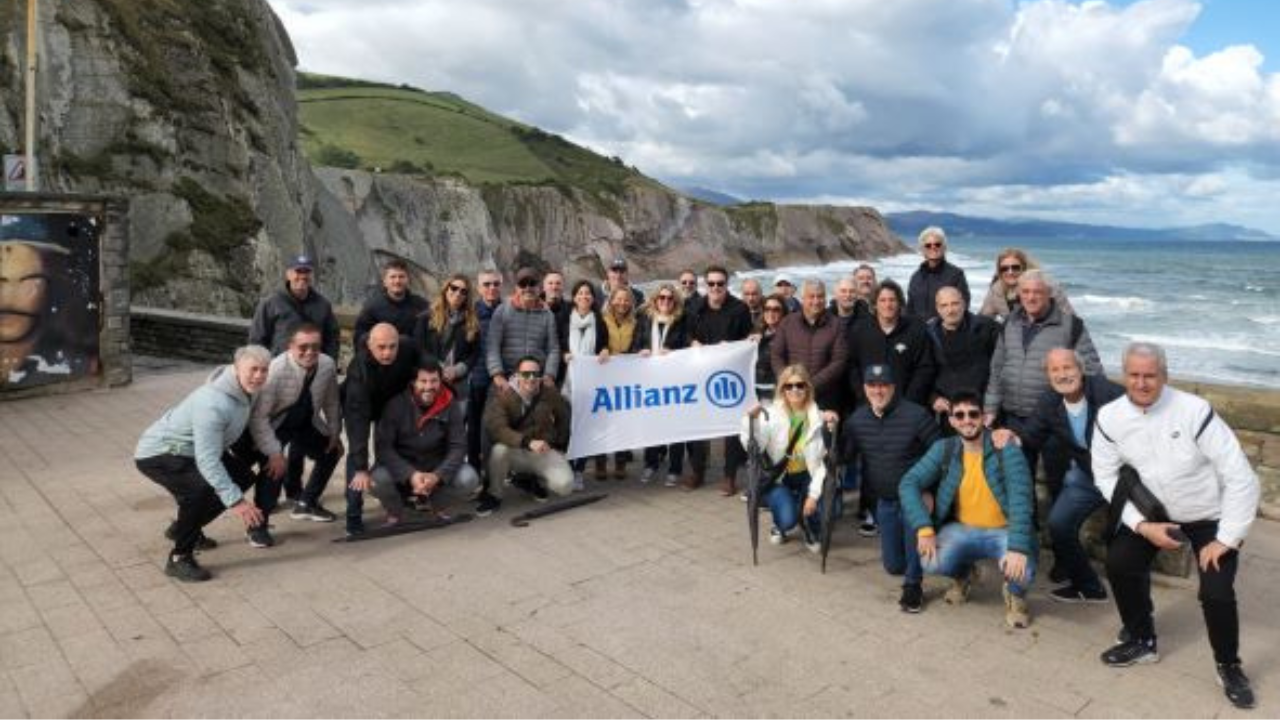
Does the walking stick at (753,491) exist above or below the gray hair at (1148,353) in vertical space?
below

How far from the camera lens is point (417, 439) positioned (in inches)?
256

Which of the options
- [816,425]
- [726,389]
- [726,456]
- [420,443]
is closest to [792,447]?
[816,425]

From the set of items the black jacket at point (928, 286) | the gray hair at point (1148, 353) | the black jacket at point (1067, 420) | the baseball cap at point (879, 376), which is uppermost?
the black jacket at point (928, 286)

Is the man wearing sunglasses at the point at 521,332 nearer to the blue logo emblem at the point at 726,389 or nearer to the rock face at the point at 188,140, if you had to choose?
the blue logo emblem at the point at 726,389

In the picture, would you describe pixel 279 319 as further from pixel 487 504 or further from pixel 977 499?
pixel 977 499

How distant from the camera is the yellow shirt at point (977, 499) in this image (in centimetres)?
509

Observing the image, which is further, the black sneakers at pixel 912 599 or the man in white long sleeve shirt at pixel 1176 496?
the black sneakers at pixel 912 599

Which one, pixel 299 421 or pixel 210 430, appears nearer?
pixel 210 430

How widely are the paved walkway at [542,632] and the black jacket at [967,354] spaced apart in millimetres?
1418

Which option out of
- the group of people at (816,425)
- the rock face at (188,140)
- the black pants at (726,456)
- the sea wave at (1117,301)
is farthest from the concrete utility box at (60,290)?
the sea wave at (1117,301)

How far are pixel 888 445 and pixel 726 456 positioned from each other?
7.18 ft

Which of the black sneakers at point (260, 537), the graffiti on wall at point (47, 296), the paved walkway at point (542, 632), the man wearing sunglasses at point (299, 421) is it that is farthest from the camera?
the graffiti on wall at point (47, 296)

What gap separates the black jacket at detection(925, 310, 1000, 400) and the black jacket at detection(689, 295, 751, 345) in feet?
6.65

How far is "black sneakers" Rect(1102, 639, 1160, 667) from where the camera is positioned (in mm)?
4535
